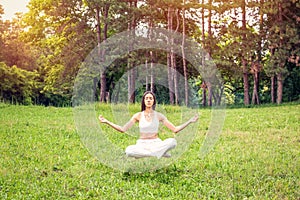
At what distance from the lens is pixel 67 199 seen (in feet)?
16.1

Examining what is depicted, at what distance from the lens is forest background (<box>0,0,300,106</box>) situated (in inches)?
830

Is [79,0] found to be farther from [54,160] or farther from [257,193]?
[257,193]

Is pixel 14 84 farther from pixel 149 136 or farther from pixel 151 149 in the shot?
pixel 151 149

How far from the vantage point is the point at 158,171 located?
243 inches

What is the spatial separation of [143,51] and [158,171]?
16.3 metres

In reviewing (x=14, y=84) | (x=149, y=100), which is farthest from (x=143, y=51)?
(x=149, y=100)

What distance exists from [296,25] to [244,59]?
3051mm

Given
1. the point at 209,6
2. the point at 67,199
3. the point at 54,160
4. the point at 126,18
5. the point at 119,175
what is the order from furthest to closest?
the point at 209,6 → the point at 126,18 → the point at 54,160 → the point at 119,175 → the point at 67,199

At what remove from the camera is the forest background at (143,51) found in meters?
21.1

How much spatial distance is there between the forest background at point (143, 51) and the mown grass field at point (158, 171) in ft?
33.0

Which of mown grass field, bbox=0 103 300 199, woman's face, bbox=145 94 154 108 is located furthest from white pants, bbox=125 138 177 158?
woman's face, bbox=145 94 154 108

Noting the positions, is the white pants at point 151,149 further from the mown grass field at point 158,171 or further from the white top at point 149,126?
the mown grass field at point 158,171

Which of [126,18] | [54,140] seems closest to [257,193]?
[54,140]

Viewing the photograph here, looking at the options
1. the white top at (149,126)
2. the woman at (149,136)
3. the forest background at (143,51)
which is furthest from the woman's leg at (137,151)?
the forest background at (143,51)
